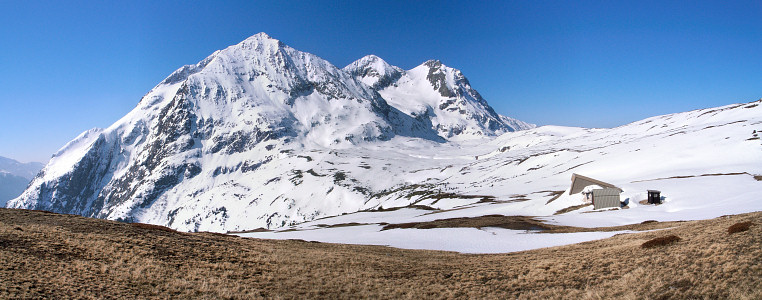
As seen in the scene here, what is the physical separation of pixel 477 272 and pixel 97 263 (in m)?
20.0

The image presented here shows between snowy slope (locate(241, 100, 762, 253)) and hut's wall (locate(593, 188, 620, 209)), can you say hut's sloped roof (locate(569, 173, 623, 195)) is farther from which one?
hut's wall (locate(593, 188, 620, 209))

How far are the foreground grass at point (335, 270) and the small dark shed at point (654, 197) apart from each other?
137 ft

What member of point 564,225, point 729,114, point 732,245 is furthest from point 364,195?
point 732,245

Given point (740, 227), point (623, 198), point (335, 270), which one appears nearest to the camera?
point (740, 227)

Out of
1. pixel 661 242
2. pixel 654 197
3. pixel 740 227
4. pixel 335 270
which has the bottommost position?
pixel 335 270

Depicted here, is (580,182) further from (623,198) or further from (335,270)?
(335,270)

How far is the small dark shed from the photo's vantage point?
6084 cm

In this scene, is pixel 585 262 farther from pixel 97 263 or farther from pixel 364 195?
pixel 364 195

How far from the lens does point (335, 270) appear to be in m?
23.5

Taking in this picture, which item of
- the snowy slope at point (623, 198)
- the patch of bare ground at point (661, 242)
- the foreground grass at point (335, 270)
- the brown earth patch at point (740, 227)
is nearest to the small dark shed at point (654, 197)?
the snowy slope at point (623, 198)

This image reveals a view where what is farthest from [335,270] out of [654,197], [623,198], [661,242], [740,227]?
[623,198]

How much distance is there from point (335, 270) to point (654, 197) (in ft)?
192

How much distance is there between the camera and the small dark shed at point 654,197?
60.8 meters

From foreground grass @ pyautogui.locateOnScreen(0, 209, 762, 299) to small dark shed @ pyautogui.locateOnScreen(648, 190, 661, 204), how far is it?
41758 mm
